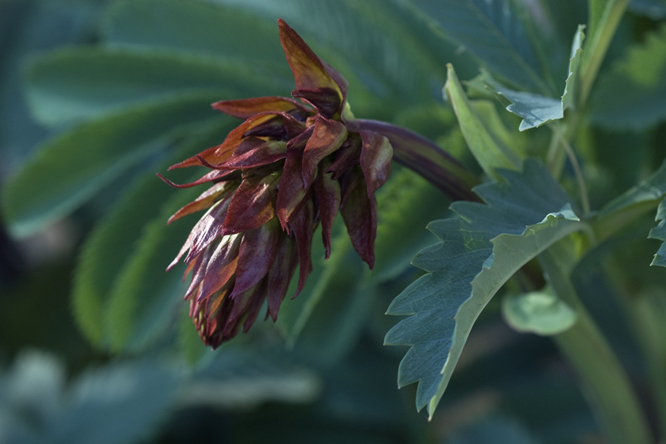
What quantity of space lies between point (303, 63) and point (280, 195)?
103 millimetres

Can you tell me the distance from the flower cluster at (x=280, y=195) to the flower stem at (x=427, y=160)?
0.03 m

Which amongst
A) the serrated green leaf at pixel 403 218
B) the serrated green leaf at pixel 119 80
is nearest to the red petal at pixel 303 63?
the serrated green leaf at pixel 403 218

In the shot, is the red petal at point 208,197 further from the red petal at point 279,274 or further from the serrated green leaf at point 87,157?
the serrated green leaf at point 87,157

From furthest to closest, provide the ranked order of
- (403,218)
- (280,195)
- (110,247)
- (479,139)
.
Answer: (110,247), (403,218), (479,139), (280,195)

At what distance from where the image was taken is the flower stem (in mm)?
441

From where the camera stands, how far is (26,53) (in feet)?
5.28

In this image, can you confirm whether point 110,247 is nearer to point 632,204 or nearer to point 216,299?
point 216,299

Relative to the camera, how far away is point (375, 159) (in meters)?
0.39

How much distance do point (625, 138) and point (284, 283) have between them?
606mm

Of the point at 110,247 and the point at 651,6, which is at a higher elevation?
the point at 651,6

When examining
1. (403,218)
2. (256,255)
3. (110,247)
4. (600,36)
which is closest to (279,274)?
(256,255)

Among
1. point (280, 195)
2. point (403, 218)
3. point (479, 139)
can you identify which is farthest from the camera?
point (403, 218)

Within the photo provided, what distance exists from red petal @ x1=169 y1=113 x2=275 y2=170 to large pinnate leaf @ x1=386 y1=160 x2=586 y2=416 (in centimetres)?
14

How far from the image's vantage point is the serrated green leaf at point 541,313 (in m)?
0.52
